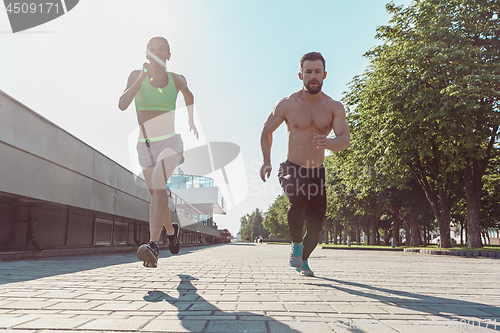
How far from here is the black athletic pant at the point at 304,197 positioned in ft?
15.0

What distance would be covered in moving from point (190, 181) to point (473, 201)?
53.9 meters

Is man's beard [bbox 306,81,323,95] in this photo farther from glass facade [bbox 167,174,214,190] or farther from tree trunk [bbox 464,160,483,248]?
glass facade [bbox 167,174,214,190]

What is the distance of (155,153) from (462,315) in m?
3.28

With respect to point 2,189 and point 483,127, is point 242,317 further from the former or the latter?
point 483,127

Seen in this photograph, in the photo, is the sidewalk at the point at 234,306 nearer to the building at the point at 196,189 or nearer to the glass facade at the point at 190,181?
the building at the point at 196,189

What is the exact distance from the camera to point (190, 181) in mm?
68438

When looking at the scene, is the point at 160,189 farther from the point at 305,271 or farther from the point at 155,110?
the point at 305,271

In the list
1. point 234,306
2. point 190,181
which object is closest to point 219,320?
point 234,306

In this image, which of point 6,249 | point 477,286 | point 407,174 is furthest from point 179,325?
point 407,174

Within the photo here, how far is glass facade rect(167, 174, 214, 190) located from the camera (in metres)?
66.6

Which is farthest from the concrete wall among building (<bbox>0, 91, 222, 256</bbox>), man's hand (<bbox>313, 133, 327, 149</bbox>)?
man's hand (<bbox>313, 133, 327, 149</bbox>)

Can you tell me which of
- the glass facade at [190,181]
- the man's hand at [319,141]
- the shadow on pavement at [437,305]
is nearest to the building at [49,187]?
the man's hand at [319,141]

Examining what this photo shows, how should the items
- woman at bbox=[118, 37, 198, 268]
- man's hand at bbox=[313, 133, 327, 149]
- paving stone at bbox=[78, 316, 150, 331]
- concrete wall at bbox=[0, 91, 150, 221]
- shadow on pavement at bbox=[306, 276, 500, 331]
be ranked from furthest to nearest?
concrete wall at bbox=[0, 91, 150, 221], woman at bbox=[118, 37, 198, 268], man's hand at bbox=[313, 133, 327, 149], shadow on pavement at bbox=[306, 276, 500, 331], paving stone at bbox=[78, 316, 150, 331]

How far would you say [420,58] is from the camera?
17484mm
